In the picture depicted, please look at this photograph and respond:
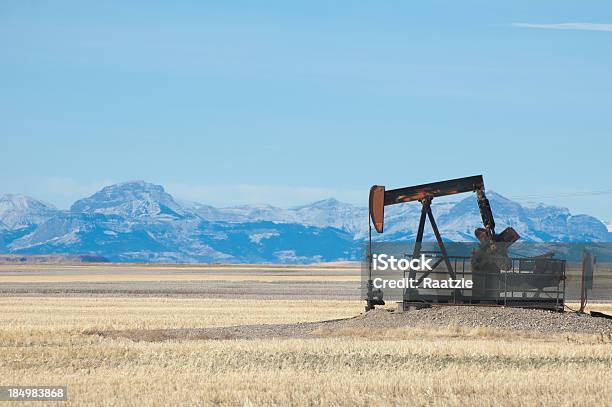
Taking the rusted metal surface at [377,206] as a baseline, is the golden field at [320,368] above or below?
below

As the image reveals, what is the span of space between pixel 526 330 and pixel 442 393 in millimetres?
14663

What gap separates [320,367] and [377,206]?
43.7ft

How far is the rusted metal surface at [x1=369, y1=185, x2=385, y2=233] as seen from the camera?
121ft

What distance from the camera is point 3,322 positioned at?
130ft

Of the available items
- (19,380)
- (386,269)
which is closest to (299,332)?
(386,269)

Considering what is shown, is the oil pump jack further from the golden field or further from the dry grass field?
the golden field

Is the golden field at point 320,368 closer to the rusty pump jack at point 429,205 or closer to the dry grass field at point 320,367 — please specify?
the dry grass field at point 320,367

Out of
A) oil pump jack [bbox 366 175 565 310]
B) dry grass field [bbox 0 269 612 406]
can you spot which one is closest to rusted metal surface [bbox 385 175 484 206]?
oil pump jack [bbox 366 175 565 310]

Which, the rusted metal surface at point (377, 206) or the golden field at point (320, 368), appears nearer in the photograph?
the golden field at point (320, 368)

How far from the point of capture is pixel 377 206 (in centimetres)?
3694

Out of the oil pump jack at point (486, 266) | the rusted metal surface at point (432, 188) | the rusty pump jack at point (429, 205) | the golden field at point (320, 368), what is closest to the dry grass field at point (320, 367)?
the golden field at point (320, 368)

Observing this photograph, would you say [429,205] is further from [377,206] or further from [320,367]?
[320,367]

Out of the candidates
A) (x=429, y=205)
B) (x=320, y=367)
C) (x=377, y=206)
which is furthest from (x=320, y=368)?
(x=429, y=205)

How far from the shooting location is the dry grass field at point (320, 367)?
1958cm
